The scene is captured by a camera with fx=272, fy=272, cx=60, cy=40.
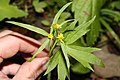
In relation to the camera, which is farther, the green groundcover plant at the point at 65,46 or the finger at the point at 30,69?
the finger at the point at 30,69

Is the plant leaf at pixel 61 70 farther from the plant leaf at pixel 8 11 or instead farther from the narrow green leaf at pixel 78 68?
the plant leaf at pixel 8 11

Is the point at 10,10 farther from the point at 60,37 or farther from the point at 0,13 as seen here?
the point at 60,37

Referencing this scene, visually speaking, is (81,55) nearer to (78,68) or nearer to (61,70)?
(61,70)

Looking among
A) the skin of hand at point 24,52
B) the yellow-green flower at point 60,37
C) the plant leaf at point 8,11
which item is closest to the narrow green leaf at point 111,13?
the plant leaf at point 8,11

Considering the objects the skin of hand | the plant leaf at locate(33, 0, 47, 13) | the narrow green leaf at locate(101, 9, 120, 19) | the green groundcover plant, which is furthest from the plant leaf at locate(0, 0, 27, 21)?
the green groundcover plant

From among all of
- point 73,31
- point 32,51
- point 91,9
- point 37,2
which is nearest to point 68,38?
point 73,31

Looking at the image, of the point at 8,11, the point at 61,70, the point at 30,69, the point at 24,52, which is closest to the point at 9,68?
the point at 24,52
